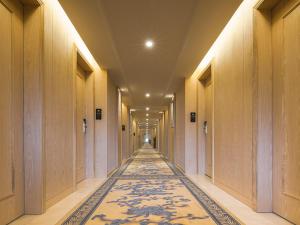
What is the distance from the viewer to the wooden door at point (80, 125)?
21.2 feet

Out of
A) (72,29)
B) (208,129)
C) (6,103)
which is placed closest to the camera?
(6,103)

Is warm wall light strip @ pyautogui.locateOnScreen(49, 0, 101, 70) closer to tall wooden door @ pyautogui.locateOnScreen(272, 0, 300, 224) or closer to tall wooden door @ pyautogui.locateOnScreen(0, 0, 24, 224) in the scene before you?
tall wooden door @ pyautogui.locateOnScreen(0, 0, 24, 224)

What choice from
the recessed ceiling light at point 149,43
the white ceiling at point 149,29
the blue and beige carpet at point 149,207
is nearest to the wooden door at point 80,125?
the white ceiling at point 149,29

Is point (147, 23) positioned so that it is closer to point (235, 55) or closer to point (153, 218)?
point (235, 55)

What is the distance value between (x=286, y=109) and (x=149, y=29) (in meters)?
2.62

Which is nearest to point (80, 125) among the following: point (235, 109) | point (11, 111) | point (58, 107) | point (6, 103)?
point (58, 107)

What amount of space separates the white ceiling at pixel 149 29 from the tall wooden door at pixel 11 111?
0.77 m

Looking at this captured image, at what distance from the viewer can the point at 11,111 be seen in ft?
11.0

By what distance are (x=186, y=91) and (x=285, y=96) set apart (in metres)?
5.21

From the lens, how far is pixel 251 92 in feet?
13.3

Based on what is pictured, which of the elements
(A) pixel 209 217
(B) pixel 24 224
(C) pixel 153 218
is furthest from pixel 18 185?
(A) pixel 209 217

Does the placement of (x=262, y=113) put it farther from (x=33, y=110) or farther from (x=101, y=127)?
(x=101, y=127)

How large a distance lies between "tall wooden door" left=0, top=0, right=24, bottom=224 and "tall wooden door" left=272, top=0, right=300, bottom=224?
3.16 meters

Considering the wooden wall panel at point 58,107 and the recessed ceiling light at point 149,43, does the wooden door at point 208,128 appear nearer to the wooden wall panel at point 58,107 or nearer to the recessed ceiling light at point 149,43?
the recessed ceiling light at point 149,43
